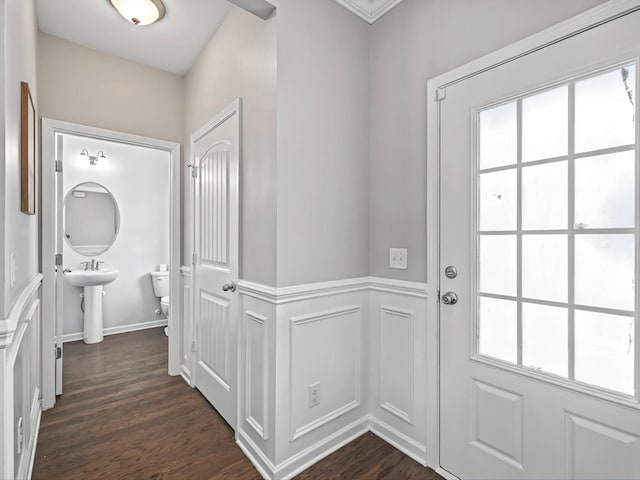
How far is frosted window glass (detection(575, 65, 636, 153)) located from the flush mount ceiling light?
7.76 ft

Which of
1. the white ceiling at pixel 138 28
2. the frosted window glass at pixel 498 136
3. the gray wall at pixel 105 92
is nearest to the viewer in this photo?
the frosted window glass at pixel 498 136

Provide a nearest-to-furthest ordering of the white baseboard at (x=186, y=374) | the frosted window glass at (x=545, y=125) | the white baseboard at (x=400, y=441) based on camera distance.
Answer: the frosted window glass at (x=545, y=125) < the white baseboard at (x=400, y=441) < the white baseboard at (x=186, y=374)

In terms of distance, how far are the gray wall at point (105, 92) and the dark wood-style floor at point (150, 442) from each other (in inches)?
83.4

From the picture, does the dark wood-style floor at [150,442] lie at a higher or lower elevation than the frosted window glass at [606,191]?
lower

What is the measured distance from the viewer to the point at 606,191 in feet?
3.76

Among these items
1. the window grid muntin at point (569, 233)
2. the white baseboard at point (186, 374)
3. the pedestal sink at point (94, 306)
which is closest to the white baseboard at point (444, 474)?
the window grid muntin at point (569, 233)

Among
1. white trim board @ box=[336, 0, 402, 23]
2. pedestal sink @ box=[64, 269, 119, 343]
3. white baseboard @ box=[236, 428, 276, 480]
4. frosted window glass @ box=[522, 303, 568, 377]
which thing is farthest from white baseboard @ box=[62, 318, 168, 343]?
frosted window glass @ box=[522, 303, 568, 377]

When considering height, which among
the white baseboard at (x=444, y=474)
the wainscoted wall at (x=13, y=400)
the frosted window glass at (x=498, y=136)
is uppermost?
the frosted window glass at (x=498, y=136)

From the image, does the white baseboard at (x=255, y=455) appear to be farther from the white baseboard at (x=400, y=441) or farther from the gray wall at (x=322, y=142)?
the gray wall at (x=322, y=142)

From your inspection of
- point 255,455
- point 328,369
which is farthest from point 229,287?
point 255,455

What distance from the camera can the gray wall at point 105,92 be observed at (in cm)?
235

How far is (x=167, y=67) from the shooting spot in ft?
9.14

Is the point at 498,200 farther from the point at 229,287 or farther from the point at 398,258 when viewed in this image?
the point at 229,287

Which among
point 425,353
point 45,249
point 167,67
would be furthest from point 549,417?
point 167,67
